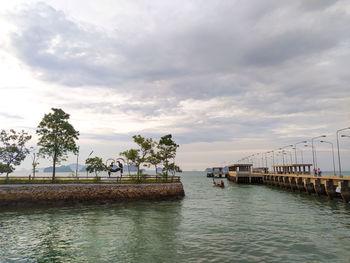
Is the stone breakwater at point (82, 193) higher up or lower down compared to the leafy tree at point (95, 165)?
lower down

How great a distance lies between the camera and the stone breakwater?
32625 millimetres

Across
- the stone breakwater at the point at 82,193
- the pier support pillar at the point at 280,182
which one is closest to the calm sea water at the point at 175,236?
the stone breakwater at the point at 82,193

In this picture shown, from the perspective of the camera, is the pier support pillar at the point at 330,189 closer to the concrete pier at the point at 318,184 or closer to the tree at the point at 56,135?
the concrete pier at the point at 318,184

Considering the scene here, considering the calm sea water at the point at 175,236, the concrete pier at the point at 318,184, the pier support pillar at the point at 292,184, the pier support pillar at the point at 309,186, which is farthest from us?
the pier support pillar at the point at 292,184

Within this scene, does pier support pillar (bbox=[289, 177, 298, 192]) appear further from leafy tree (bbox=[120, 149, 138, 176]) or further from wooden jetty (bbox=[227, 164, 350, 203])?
leafy tree (bbox=[120, 149, 138, 176])

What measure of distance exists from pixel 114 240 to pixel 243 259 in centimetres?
947

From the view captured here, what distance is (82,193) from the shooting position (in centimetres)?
3588

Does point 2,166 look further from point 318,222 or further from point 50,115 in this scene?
point 318,222

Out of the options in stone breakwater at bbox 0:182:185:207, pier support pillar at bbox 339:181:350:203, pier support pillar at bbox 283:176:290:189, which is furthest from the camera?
pier support pillar at bbox 283:176:290:189

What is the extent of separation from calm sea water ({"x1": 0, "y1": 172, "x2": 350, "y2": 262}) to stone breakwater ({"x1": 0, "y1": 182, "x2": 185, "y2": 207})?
472 centimetres

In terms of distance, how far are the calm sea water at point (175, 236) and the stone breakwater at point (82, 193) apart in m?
4.72

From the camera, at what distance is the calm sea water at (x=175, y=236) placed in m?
14.3

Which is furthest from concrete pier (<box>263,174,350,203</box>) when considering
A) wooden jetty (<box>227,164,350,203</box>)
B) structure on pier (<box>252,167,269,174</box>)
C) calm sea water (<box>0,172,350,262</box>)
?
structure on pier (<box>252,167,269,174</box>)

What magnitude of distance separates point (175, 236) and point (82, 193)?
2275 centimetres
